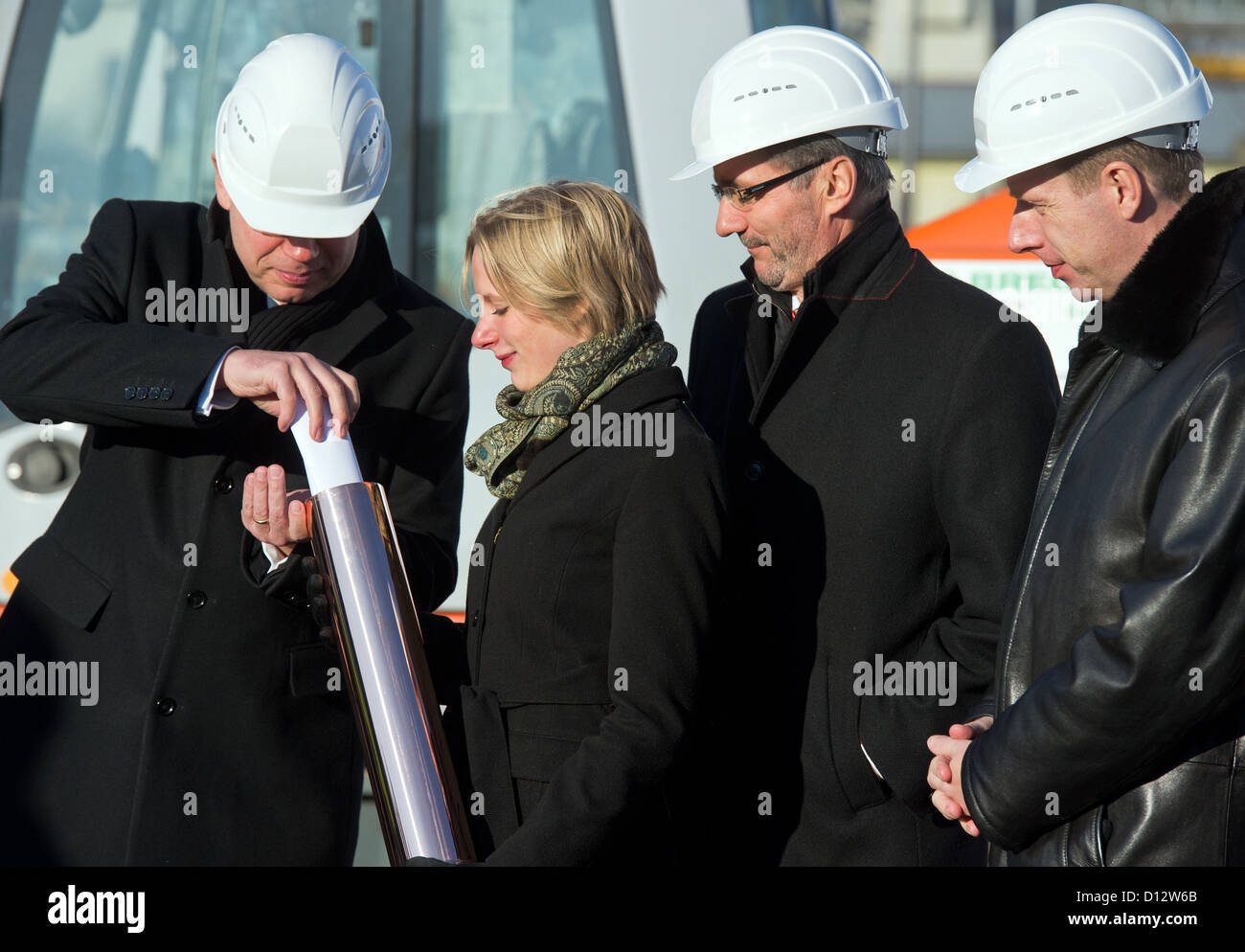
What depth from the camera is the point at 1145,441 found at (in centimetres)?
187

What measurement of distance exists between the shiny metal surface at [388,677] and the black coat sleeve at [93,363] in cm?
32

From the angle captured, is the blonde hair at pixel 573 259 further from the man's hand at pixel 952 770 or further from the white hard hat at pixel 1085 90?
the man's hand at pixel 952 770

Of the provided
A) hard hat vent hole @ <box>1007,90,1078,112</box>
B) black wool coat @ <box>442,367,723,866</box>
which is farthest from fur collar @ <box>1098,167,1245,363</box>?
black wool coat @ <box>442,367,723,866</box>

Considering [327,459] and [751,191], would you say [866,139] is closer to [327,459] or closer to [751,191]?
[751,191]

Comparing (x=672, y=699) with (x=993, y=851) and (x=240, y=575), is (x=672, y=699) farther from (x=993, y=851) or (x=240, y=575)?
(x=240, y=575)

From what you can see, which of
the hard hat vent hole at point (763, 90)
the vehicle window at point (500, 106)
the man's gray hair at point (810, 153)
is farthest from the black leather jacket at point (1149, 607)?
the vehicle window at point (500, 106)

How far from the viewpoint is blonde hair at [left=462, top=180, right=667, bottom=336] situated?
2.24 metres

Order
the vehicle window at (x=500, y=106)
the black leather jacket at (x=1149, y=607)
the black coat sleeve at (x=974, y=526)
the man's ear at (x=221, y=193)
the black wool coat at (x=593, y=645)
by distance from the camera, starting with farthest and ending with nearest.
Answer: the vehicle window at (x=500, y=106) < the man's ear at (x=221, y=193) < the black coat sleeve at (x=974, y=526) < the black wool coat at (x=593, y=645) < the black leather jacket at (x=1149, y=607)

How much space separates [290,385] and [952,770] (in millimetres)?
1082

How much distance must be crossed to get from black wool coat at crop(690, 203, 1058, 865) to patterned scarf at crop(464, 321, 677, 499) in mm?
295

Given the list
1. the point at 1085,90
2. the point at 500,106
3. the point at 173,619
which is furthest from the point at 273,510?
the point at 500,106

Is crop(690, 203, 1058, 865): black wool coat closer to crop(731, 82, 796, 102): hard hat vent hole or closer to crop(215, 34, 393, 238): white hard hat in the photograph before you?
crop(731, 82, 796, 102): hard hat vent hole

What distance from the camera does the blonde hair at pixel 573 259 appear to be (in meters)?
2.24

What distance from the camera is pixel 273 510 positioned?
2277 millimetres
